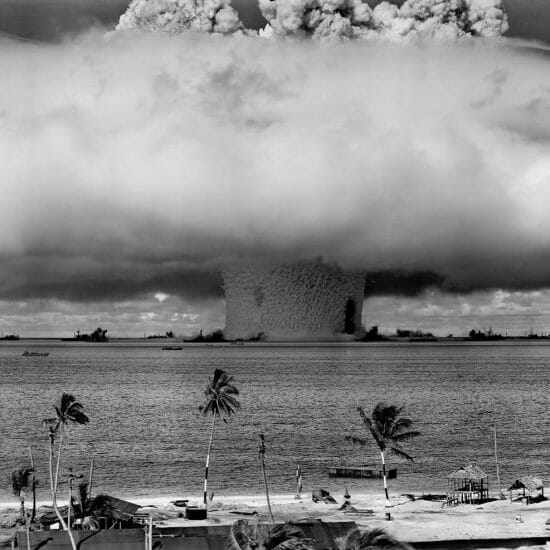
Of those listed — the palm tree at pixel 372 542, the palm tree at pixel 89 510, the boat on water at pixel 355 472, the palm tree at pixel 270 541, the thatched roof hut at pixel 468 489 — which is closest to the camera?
the palm tree at pixel 372 542

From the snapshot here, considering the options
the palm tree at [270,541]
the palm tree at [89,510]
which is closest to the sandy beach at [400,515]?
the palm tree at [89,510]

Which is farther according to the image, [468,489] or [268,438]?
[268,438]

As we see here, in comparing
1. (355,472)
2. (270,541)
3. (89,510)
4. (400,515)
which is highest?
(355,472)

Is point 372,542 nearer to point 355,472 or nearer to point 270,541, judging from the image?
point 270,541

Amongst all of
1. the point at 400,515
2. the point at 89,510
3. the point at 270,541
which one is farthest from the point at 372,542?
the point at 400,515

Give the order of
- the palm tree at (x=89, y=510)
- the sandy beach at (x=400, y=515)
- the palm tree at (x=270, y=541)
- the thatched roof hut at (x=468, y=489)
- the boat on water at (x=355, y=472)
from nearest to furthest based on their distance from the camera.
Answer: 1. the palm tree at (x=270, y=541)
2. the palm tree at (x=89, y=510)
3. the sandy beach at (x=400, y=515)
4. the thatched roof hut at (x=468, y=489)
5. the boat on water at (x=355, y=472)

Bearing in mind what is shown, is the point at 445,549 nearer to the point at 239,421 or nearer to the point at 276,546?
the point at 276,546

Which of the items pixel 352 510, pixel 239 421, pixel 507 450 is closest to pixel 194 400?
pixel 239 421

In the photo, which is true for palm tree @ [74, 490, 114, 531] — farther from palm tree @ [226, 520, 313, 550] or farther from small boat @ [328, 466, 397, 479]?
small boat @ [328, 466, 397, 479]

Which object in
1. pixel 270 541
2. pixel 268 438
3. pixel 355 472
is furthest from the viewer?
pixel 268 438

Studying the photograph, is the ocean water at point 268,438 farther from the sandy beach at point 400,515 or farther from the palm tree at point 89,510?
the palm tree at point 89,510
